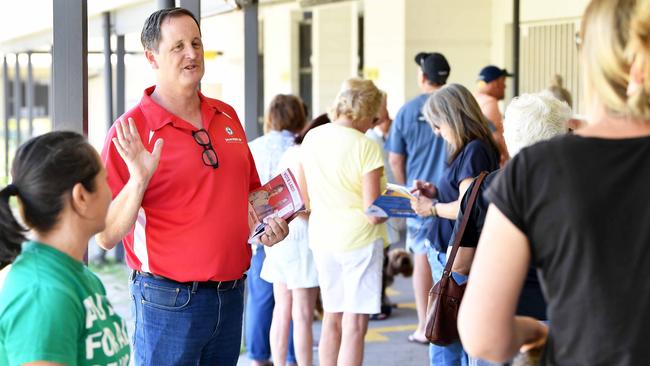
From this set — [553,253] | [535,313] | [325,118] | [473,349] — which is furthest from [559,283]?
[325,118]

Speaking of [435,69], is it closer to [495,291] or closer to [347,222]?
[347,222]

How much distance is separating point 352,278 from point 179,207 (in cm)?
192

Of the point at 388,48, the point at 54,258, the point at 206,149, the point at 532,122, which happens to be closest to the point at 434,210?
the point at 532,122

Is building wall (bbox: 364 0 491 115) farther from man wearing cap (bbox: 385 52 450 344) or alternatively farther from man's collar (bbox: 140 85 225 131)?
man's collar (bbox: 140 85 225 131)

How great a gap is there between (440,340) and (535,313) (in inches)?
27.4

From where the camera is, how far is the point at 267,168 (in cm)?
580

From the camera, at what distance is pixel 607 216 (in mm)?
1780

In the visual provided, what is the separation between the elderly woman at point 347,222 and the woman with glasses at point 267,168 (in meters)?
0.74

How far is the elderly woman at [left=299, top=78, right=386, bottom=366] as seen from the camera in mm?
4941

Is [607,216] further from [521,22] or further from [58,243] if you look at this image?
[521,22]

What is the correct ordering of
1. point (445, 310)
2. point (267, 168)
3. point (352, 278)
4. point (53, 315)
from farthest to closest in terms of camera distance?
point (267, 168), point (352, 278), point (445, 310), point (53, 315)

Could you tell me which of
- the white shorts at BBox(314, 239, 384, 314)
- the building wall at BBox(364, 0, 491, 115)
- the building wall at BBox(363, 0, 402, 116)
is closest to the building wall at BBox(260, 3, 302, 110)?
the building wall at BBox(363, 0, 402, 116)

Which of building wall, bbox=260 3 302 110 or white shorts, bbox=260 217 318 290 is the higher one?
building wall, bbox=260 3 302 110

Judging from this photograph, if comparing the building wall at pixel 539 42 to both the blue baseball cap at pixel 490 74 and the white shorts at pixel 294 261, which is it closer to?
the blue baseball cap at pixel 490 74
